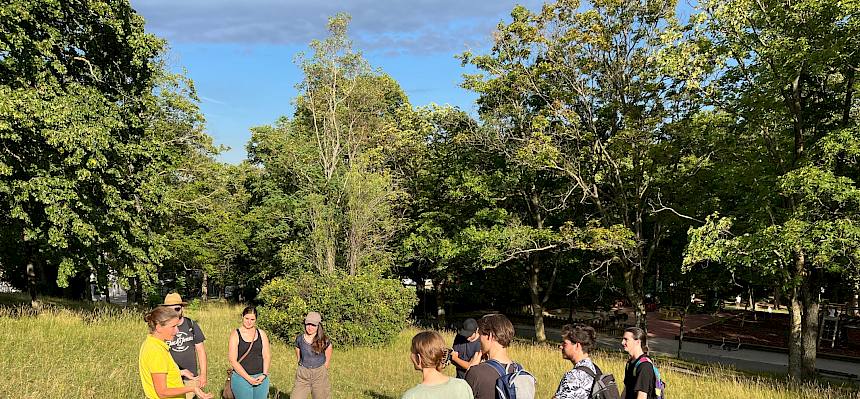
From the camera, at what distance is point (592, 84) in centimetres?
1923

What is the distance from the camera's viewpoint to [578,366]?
4.33 m

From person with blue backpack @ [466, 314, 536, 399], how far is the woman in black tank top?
2.61 metres

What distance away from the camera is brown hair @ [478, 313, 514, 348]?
4.09m

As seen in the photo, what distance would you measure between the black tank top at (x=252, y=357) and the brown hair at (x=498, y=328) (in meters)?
2.71

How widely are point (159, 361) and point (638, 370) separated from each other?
155 inches

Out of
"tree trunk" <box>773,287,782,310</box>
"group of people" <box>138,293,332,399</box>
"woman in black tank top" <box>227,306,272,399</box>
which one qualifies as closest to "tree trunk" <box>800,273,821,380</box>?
"tree trunk" <box>773,287,782,310</box>

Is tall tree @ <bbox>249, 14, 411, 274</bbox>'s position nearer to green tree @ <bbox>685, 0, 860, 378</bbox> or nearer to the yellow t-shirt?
green tree @ <bbox>685, 0, 860, 378</bbox>

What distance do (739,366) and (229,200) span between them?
26.8m

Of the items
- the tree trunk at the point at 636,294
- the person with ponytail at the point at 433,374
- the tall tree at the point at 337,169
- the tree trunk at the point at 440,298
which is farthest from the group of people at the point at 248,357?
the tree trunk at the point at 440,298

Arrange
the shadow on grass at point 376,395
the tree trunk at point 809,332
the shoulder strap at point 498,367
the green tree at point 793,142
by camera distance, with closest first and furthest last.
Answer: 1. the shoulder strap at point 498,367
2. the shadow on grass at point 376,395
3. the green tree at point 793,142
4. the tree trunk at point 809,332

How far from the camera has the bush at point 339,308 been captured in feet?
47.0

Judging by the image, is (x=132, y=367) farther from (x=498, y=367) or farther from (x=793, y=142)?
(x=793, y=142)

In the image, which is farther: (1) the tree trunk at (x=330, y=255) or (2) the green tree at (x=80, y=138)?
(1) the tree trunk at (x=330, y=255)

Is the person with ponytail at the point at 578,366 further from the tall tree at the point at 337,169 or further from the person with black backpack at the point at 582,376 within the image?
the tall tree at the point at 337,169
